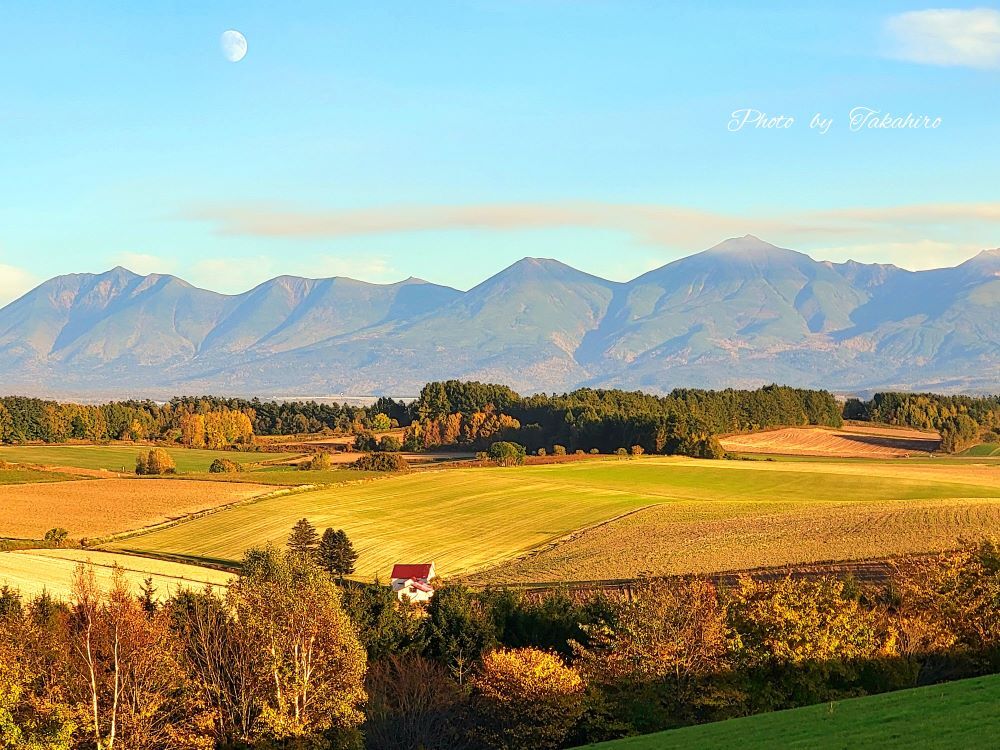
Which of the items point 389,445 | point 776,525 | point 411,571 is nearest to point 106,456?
point 389,445

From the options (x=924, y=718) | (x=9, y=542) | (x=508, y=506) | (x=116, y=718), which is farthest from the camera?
(x=508, y=506)

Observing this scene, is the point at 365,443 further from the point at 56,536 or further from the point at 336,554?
the point at 336,554

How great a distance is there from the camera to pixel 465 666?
41062 millimetres

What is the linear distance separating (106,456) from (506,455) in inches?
1813

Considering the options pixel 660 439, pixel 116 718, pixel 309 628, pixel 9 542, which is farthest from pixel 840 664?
pixel 660 439

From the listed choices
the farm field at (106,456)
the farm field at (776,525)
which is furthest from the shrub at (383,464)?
the farm field at (776,525)

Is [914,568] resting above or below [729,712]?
above

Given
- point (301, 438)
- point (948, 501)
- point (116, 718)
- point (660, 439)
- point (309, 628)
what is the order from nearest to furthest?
1. point (116, 718)
2. point (309, 628)
3. point (948, 501)
4. point (660, 439)
5. point (301, 438)

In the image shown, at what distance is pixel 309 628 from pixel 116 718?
229 inches

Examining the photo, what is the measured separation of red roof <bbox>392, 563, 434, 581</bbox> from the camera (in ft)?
181

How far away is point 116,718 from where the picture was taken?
31812 mm

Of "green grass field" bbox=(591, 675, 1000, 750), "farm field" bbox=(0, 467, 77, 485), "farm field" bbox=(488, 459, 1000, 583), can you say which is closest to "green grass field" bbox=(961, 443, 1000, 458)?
"farm field" bbox=(488, 459, 1000, 583)

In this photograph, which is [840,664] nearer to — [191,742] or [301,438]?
[191,742]

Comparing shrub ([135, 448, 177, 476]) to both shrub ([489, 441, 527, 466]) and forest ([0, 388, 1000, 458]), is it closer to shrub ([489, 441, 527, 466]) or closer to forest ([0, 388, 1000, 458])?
shrub ([489, 441, 527, 466])
